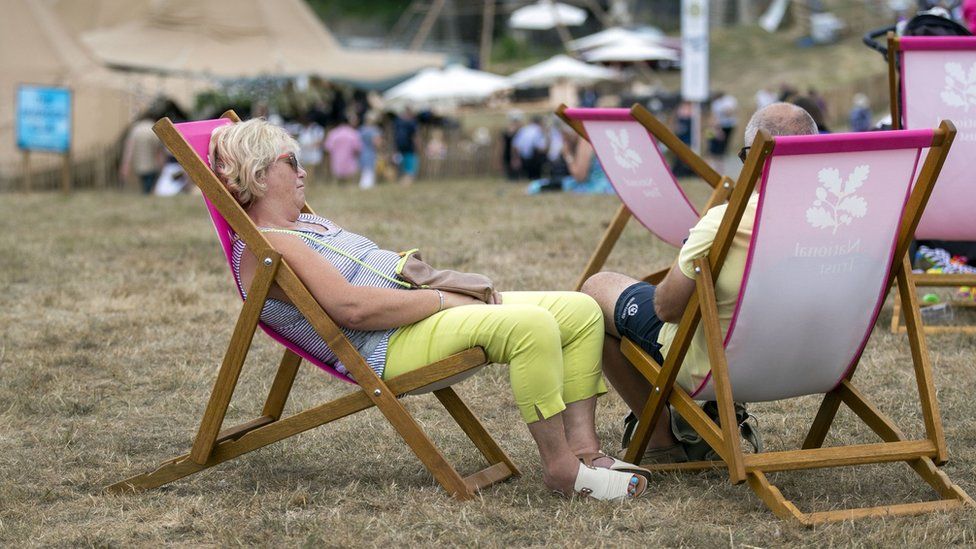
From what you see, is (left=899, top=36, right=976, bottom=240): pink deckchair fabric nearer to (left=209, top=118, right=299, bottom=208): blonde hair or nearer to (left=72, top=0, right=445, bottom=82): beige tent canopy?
(left=209, top=118, right=299, bottom=208): blonde hair

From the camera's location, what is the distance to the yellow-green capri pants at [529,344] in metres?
3.36

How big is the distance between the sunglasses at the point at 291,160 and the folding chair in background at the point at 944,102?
8.35 feet

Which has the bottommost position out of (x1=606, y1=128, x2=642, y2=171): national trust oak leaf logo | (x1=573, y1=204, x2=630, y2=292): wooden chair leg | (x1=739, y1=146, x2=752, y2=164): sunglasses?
(x1=573, y1=204, x2=630, y2=292): wooden chair leg

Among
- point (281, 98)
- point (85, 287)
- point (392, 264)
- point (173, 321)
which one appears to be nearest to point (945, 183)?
point (392, 264)

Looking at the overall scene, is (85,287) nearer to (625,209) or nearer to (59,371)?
(59,371)

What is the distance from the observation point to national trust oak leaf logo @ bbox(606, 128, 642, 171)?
5.83m

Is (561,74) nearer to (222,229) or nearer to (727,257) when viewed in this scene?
(222,229)

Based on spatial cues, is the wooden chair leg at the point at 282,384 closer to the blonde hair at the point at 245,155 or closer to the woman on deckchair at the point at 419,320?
the woman on deckchair at the point at 419,320

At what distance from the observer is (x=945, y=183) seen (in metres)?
5.34

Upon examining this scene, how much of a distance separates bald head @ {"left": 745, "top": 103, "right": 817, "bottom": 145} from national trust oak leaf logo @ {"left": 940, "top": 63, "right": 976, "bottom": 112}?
1.99m

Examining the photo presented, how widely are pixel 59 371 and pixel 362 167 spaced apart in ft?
49.7

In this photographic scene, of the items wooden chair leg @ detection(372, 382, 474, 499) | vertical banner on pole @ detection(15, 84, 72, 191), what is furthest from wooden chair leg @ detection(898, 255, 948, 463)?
vertical banner on pole @ detection(15, 84, 72, 191)

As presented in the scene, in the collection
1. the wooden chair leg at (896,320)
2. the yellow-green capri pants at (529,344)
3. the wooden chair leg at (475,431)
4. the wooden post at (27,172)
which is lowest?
the wooden post at (27,172)

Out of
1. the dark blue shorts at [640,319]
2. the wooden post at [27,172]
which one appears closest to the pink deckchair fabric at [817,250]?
the dark blue shorts at [640,319]
